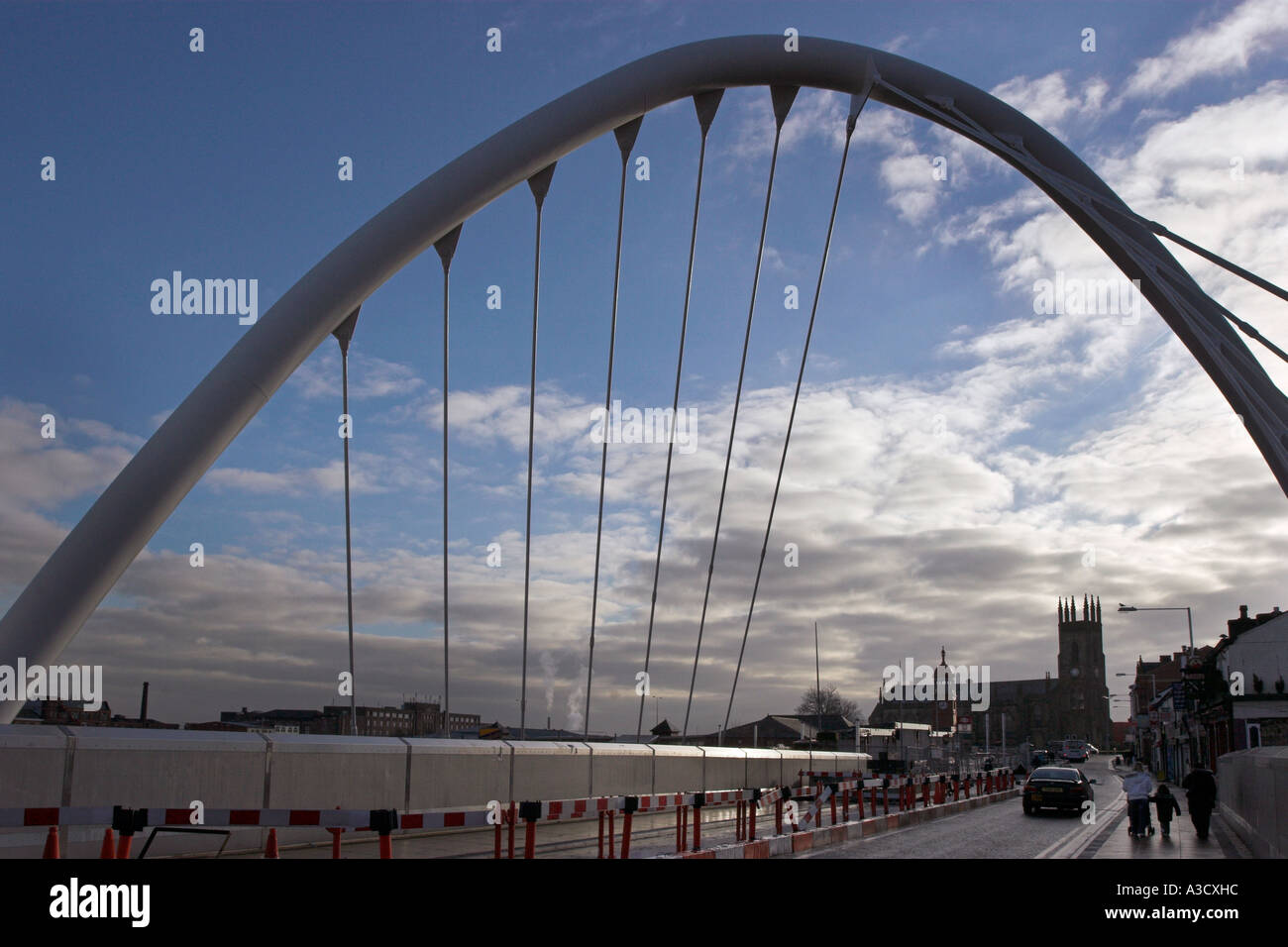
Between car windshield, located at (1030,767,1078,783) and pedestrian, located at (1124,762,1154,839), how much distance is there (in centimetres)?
860

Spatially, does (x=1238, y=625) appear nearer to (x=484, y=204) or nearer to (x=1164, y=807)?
(x=1164, y=807)

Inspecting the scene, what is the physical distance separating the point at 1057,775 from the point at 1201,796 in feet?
32.2

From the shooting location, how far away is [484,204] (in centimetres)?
1803

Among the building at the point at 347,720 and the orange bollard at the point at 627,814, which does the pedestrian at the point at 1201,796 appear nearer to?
the orange bollard at the point at 627,814

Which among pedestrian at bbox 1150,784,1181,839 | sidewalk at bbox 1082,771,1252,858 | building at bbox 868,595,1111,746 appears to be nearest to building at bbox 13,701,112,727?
sidewalk at bbox 1082,771,1252,858

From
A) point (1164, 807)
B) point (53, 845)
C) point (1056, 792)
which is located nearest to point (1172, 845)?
point (1164, 807)

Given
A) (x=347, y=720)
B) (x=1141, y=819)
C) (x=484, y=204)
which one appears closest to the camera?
(x=484, y=204)

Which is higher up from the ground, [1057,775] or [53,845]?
[53,845]

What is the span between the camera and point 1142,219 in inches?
588

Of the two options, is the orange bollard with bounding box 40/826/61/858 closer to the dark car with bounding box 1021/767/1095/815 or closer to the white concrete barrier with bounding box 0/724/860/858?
the white concrete barrier with bounding box 0/724/860/858

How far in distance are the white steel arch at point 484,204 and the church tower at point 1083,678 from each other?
6332 inches

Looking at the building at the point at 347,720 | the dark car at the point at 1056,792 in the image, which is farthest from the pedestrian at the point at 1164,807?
the building at the point at 347,720
